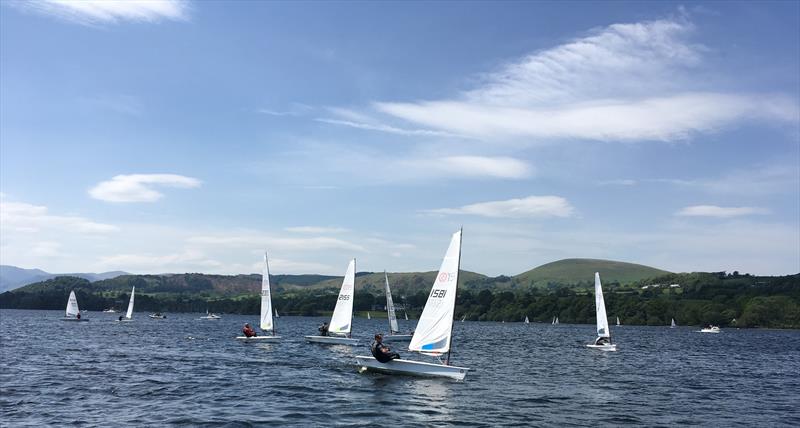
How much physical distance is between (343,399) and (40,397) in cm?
1596

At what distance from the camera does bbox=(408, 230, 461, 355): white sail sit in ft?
139

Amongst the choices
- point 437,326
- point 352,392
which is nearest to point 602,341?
point 437,326

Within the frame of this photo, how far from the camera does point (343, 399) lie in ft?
120

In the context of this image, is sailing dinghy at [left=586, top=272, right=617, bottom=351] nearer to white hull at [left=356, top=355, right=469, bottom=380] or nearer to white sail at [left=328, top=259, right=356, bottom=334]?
white sail at [left=328, top=259, right=356, bottom=334]

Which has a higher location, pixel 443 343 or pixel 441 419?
pixel 443 343

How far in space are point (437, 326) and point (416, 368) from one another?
10.4ft

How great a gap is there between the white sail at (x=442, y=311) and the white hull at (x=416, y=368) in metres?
1.17

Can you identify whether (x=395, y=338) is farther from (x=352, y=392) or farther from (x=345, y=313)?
(x=352, y=392)

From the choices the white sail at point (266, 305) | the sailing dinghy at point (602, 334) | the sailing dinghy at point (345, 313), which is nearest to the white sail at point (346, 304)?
the sailing dinghy at point (345, 313)

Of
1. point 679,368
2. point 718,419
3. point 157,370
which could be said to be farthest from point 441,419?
point 679,368

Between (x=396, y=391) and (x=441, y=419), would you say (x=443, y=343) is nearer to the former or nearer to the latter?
(x=396, y=391)

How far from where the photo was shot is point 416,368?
4166cm

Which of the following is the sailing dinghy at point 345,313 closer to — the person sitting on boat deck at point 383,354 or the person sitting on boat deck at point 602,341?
the person sitting on boat deck at point 383,354

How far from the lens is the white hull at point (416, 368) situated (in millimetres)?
40781
